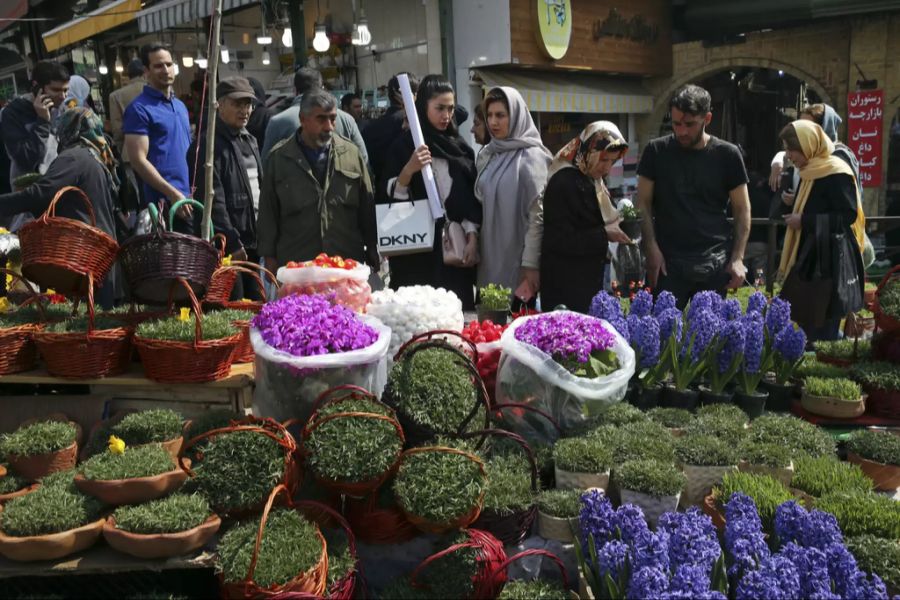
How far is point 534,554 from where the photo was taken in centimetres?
208

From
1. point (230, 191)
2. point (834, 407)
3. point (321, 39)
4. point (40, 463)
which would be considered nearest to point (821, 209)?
point (834, 407)

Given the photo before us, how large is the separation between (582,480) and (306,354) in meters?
0.94

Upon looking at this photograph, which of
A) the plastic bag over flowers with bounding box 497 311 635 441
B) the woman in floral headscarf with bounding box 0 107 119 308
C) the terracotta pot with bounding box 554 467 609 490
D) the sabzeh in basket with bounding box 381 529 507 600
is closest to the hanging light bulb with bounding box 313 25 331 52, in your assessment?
the woman in floral headscarf with bounding box 0 107 119 308

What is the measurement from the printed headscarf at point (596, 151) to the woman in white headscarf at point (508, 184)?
239 millimetres

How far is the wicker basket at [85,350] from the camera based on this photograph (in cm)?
247

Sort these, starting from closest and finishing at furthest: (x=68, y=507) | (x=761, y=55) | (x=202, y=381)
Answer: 1. (x=68, y=507)
2. (x=202, y=381)
3. (x=761, y=55)

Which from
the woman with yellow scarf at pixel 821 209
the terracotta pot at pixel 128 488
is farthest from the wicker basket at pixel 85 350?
the woman with yellow scarf at pixel 821 209

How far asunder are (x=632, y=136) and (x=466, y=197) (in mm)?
8929

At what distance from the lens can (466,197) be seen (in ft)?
13.1

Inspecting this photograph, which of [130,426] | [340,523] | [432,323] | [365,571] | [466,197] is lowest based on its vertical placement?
[365,571]

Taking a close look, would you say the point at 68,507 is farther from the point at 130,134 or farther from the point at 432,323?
the point at 130,134

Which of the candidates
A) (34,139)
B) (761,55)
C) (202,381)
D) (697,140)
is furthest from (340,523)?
(761,55)

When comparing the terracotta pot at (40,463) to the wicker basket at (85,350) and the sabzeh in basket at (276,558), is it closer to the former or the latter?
the wicker basket at (85,350)

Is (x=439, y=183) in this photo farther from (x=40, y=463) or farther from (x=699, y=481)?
(x=40, y=463)
